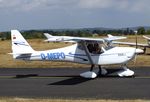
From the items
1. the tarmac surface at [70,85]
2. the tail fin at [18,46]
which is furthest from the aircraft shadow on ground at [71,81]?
the tail fin at [18,46]

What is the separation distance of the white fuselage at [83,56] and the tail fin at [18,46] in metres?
0.24

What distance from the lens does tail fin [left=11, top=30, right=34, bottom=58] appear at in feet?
73.1

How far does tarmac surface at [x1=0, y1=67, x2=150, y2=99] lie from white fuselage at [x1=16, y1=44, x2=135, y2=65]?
0.86 m

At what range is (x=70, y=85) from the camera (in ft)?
60.0

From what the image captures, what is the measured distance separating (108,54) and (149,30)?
10186 cm

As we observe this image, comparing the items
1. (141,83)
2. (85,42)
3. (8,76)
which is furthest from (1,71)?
(141,83)

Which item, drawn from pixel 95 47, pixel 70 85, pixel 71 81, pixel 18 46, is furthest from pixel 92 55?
pixel 18 46

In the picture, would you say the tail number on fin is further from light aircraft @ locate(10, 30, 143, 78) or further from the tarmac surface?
the tarmac surface

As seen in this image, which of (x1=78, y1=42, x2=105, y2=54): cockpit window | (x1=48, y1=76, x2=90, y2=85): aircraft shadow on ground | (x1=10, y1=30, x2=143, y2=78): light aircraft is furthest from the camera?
(x1=78, y1=42, x2=105, y2=54): cockpit window

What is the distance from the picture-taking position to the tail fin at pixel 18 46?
73.1 feet

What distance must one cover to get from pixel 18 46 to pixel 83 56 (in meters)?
3.72

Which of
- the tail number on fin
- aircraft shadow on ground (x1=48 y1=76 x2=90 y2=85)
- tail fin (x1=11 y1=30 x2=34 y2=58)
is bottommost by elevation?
aircraft shadow on ground (x1=48 y1=76 x2=90 y2=85)

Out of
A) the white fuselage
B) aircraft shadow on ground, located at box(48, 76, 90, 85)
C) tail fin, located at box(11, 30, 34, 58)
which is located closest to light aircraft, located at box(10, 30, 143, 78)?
the white fuselage

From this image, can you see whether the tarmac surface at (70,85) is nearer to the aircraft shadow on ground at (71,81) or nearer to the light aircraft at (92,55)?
the aircraft shadow on ground at (71,81)
